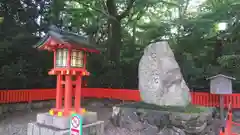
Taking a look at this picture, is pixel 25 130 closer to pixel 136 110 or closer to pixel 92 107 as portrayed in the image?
pixel 136 110

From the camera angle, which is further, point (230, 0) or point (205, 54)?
point (205, 54)

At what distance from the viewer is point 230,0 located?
40.7ft

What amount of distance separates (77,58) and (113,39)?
8.82 m

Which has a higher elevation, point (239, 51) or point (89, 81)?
point (239, 51)

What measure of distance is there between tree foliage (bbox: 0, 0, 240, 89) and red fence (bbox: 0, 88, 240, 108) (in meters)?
0.78

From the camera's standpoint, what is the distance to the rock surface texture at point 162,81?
7621 mm

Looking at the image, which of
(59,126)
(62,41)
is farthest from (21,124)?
(62,41)

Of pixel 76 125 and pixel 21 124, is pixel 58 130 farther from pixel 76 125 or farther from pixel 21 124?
pixel 21 124

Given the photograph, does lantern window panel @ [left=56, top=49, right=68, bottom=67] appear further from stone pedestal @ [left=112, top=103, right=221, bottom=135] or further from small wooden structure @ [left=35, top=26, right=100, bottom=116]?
stone pedestal @ [left=112, top=103, right=221, bottom=135]

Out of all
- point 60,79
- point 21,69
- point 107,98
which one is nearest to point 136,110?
point 60,79

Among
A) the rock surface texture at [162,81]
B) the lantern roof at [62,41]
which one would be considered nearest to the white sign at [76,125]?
the lantern roof at [62,41]

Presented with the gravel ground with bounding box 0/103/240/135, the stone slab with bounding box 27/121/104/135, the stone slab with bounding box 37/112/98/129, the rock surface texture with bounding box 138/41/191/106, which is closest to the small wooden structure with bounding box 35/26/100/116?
the stone slab with bounding box 37/112/98/129

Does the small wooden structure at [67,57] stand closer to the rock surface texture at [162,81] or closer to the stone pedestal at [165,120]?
the stone pedestal at [165,120]

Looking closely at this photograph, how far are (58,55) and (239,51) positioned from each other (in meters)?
10.5
